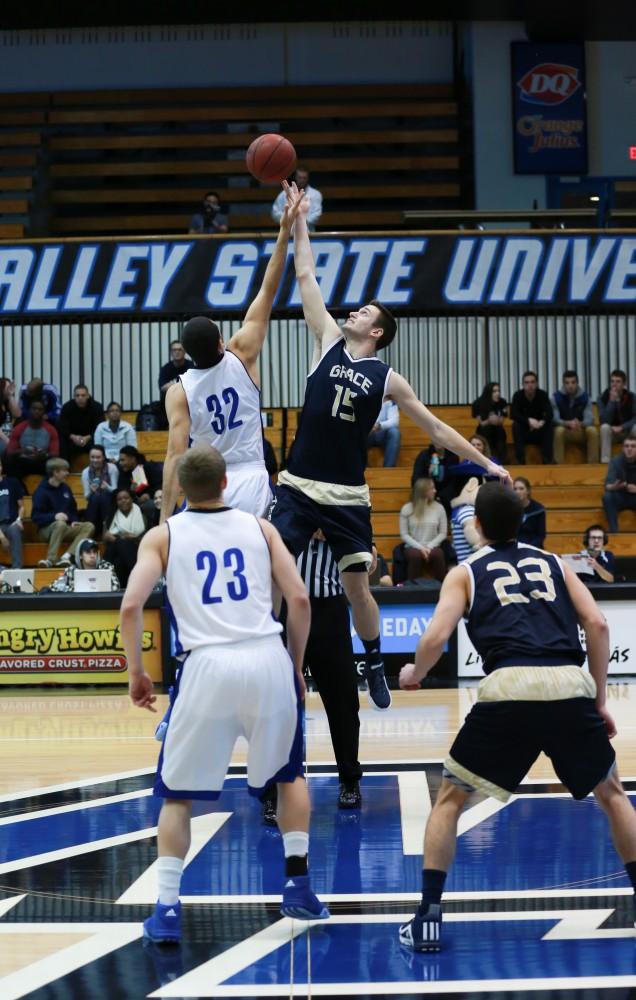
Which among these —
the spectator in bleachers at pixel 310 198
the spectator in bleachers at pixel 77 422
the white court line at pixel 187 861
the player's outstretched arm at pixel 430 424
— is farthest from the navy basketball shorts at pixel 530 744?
the spectator in bleachers at pixel 310 198

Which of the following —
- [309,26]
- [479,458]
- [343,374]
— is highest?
[309,26]

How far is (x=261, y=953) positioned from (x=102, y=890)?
1.05 m

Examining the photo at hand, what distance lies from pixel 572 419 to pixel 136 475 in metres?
5.47

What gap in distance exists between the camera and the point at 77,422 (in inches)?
640

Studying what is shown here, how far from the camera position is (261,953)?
13.8ft

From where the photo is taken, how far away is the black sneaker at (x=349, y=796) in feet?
21.2

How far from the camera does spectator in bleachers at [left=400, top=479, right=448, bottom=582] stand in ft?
44.3

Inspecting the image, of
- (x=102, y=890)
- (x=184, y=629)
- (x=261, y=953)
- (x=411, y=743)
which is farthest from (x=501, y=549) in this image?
(x=411, y=743)

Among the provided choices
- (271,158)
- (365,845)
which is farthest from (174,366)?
(365,845)

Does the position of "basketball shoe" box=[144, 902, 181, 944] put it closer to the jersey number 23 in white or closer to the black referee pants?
the jersey number 23 in white

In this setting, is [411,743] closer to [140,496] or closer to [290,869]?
[290,869]

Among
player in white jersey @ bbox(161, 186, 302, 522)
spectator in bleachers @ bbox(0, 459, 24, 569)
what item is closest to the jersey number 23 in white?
player in white jersey @ bbox(161, 186, 302, 522)

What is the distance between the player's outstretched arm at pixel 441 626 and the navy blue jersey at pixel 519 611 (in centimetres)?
5

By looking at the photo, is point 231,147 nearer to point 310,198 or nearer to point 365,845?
point 310,198
